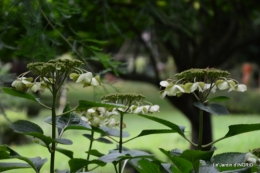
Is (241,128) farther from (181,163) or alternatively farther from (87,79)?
(87,79)

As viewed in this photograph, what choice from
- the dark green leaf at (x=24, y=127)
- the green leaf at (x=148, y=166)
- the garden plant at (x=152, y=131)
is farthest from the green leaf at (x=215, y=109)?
→ the dark green leaf at (x=24, y=127)

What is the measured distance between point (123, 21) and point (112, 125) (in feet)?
6.19

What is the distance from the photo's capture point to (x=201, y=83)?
625mm

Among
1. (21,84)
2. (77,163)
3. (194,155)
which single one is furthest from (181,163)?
(21,84)

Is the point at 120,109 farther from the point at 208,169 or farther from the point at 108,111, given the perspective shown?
the point at 208,169

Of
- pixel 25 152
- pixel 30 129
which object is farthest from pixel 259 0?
pixel 25 152

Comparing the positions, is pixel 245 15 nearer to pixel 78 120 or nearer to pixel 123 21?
pixel 123 21

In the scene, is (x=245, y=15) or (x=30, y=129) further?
(x=245, y=15)

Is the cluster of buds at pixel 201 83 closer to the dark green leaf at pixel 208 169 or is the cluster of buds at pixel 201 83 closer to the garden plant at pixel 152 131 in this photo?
the garden plant at pixel 152 131

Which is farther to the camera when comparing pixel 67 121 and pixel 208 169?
pixel 67 121

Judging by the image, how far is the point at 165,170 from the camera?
623 millimetres

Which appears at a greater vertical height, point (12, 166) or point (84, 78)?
point (84, 78)

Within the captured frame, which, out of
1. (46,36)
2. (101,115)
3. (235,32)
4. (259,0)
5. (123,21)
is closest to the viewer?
(101,115)

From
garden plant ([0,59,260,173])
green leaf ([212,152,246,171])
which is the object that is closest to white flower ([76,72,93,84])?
garden plant ([0,59,260,173])
